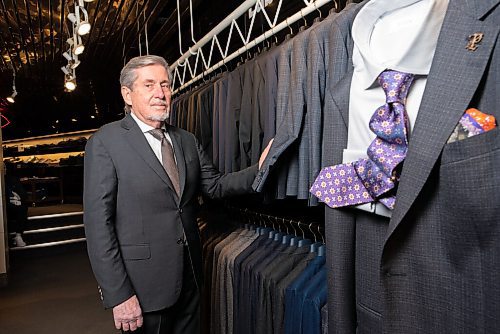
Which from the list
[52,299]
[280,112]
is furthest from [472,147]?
[52,299]

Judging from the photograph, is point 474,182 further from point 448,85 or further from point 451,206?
point 448,85

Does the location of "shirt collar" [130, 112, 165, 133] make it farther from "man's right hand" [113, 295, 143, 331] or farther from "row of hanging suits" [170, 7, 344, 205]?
"man's right hand" [113, 295, 143, 331]

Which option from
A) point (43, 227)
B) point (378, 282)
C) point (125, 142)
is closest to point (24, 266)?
point (43, 227)

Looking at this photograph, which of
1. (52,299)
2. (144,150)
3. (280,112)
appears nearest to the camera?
(280,112)

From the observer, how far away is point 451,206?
2.56 ft

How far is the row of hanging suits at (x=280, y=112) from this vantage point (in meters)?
1.34

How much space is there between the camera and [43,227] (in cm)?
635

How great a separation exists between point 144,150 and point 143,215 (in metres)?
0.28

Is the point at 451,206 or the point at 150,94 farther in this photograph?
the point at 150,94

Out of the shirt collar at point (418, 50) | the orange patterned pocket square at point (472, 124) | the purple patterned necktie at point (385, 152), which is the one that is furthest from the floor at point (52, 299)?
the orange patterned pocket square at point (472, 124)

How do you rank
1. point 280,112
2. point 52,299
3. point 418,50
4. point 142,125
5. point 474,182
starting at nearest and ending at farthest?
point 474,182, point 418,50, point 280,112, point 142,125, point 52,299

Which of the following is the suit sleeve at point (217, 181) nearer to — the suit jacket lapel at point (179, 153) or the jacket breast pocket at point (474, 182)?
the suit jacket lapel at point (179, 153)

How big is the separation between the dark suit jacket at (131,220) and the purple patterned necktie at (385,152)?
0.89 metres

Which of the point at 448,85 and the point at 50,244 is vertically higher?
the point at 448,85
